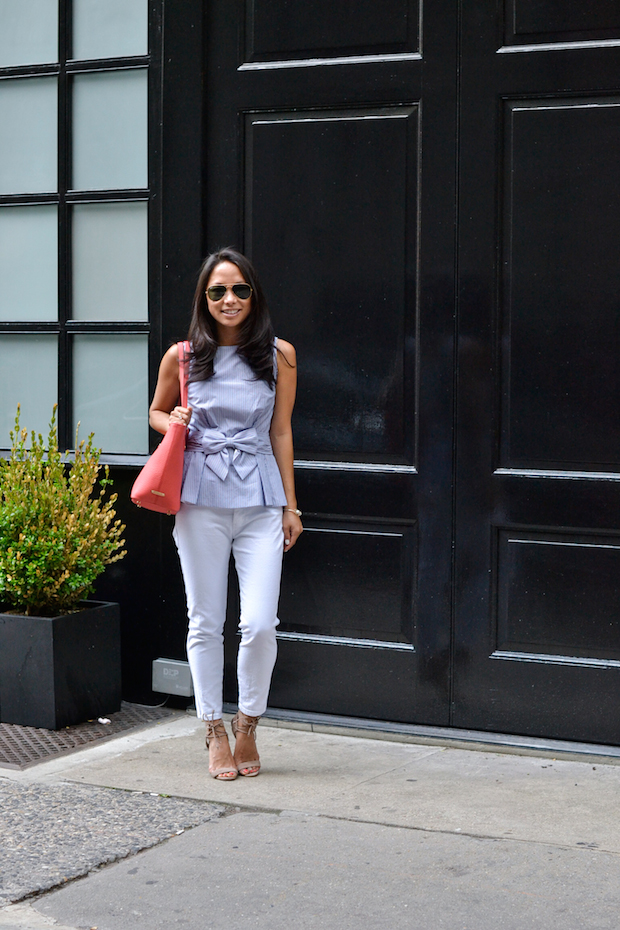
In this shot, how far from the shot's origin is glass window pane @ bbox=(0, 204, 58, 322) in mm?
5785

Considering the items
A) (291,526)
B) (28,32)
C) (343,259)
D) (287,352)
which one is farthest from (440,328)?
(28,32)

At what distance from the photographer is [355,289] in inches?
201

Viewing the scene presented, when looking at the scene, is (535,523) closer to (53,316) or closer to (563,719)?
(563,719)

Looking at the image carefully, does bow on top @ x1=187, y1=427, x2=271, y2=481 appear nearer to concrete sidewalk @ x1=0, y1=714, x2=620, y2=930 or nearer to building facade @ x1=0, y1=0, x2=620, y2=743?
building facade @ x1=0, y1=0, x2=620, y2=743

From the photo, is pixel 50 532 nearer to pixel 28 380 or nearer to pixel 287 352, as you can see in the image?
pixel 28 380

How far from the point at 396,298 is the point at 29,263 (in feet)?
6.23

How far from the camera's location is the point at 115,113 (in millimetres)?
5582

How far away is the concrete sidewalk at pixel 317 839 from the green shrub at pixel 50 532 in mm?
712

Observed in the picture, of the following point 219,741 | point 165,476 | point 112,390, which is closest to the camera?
point 165,476

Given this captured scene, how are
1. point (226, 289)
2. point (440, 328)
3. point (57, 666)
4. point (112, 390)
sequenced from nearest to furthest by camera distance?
point (226, 289)
point (440, 328)
point (57, 666)
point (112, 390)

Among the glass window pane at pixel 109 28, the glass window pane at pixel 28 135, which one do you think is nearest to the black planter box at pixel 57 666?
the glass window pane at pixel 28 135

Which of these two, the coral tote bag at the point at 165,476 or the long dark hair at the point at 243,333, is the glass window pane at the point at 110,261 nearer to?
the long dark hair at the point at 243,333

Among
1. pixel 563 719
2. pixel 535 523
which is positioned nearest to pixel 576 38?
pixel 535 523

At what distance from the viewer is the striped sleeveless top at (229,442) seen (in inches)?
174
